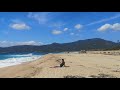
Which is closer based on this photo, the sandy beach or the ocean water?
the sandy beach

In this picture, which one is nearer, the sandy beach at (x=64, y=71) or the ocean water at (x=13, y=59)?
the sandy beach at (x=64, y=71)

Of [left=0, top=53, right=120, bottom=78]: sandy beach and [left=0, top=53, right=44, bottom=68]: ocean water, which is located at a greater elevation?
[left=0, top=53, right=44, bottom=68]: ocean water

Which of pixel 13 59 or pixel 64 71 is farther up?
pixel 13 59

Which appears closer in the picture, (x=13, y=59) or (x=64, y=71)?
(x=64, y=71)

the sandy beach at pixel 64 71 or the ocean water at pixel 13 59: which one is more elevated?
the ocean water at pixel 13 59
